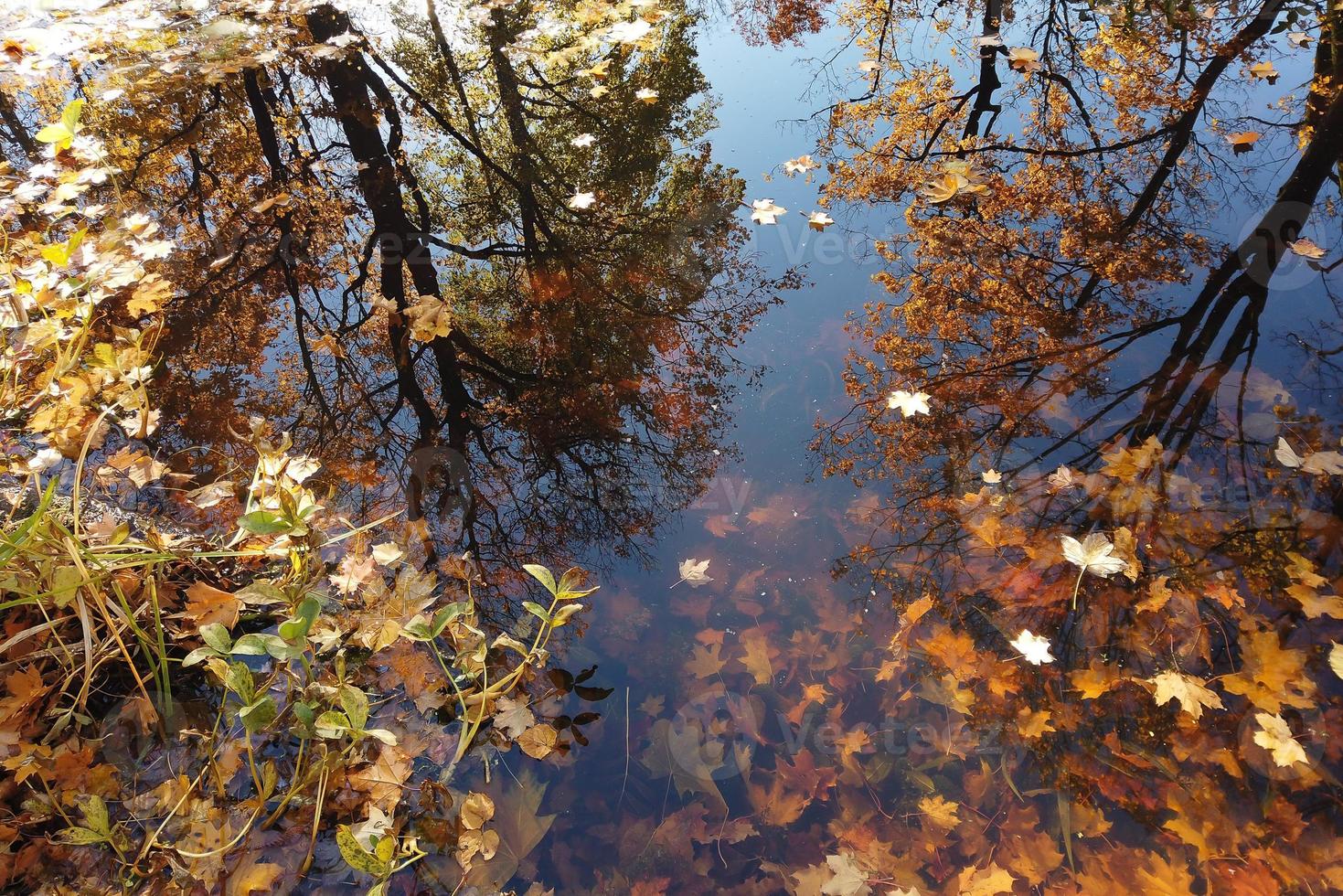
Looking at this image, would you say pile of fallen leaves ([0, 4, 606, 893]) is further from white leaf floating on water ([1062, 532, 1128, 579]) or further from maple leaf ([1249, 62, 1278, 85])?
maple leaf ([1249, 62, 1278, 85])

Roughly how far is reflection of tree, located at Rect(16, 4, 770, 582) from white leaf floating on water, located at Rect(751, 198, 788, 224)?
0.14 metres

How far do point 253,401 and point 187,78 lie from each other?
306cm

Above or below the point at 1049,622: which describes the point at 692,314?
above

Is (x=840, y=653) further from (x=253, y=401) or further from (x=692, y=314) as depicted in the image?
(x=253, y=401)

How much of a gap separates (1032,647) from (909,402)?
914mm

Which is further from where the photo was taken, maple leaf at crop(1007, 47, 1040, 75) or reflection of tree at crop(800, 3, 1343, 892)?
maple leaf at crop(1007, 47, 1040, 75)

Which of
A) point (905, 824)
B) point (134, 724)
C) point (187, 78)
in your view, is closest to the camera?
point (905, 824)

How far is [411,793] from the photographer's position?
1.57 metres

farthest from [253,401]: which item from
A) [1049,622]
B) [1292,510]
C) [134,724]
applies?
[1292,510]

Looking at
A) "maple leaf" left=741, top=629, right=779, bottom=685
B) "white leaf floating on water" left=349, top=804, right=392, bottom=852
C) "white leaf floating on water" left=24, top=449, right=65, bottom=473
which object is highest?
"white leaf floating on water" left=24, top=449, right=65, bottom=473

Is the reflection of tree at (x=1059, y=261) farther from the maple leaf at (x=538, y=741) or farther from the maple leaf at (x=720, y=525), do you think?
the maple leaf at (x=538, y=741)

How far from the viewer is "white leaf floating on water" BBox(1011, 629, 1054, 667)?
5.54ft

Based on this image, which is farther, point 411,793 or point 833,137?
point 833,137

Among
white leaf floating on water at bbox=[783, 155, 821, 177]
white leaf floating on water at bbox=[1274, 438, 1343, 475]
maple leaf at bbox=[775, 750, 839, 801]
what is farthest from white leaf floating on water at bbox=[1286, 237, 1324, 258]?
maple leaf at bbox=[775, 750, 839, 801]
